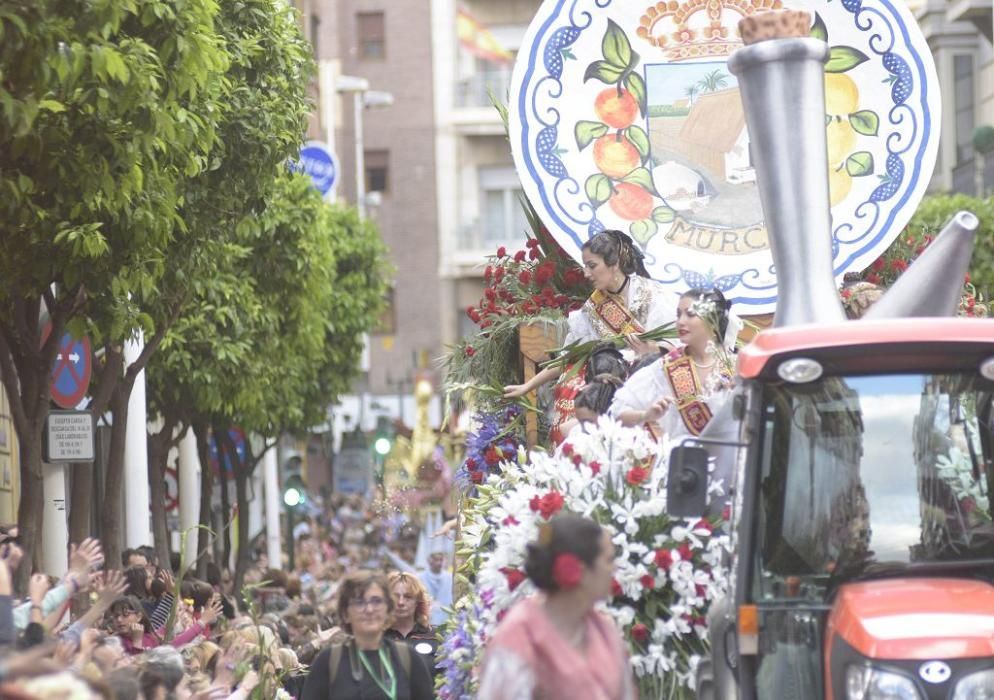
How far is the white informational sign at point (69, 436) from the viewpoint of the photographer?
17953 millimetres

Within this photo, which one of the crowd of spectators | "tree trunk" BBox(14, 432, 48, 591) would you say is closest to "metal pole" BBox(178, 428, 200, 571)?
the crowd of spectators

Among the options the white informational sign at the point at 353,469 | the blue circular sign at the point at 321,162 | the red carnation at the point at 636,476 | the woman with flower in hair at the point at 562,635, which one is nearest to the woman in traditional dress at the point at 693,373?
the red carnation at the point at 636,476

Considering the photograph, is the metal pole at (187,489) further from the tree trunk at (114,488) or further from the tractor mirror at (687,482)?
the tractor mirror at (687,482)

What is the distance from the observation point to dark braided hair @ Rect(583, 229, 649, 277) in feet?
40.6

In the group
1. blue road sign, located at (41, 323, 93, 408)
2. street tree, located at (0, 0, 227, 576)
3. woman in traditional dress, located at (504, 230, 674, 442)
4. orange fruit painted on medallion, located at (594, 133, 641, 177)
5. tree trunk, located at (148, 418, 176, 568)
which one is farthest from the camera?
tree trunk, located at (148, 418, 176, 568)

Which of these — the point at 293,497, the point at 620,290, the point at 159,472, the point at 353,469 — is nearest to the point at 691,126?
the point at 620,290

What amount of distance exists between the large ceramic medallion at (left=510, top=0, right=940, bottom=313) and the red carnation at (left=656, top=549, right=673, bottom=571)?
3890 millimetres

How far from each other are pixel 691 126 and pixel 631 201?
2.09ft

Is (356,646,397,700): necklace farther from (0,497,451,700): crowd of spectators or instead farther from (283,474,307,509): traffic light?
(283,474,307,509): traffic light

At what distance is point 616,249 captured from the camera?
1241 cm

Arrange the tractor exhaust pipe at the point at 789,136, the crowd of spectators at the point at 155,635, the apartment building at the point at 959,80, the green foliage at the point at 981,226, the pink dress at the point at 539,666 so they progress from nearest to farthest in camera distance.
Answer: the pink dress at the point at 539,666, the crowd of spectators at the point at 155,635, the tractor exhaust pipe at the point at 789,136, the green foliage at the point at 981,226, the apartment building at the point at 959,80

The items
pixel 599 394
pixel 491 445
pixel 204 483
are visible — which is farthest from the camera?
pixel 204 483

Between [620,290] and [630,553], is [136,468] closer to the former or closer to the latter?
[620,290]

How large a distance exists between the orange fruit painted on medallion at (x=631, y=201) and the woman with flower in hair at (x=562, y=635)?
6584 millimetres
